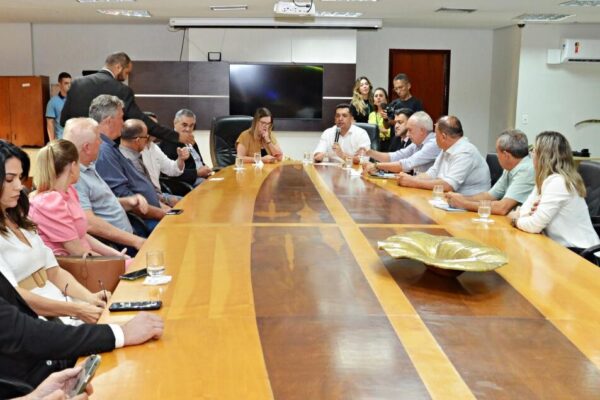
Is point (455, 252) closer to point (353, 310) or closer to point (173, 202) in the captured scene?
point (353, 310)

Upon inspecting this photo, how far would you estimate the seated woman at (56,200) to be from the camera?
9.04 feet

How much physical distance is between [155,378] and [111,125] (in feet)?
8.79

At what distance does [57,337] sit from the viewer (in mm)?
1630

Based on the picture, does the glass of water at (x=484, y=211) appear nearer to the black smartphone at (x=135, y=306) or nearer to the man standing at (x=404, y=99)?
the black smartphone at (x=135, y=306)

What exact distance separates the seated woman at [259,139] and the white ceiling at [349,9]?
213 centimetres

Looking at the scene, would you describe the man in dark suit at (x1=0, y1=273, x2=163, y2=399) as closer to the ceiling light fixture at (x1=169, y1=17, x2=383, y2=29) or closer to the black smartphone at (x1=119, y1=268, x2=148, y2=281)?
the black smartphone at (x1=119, y1=268, x2=148, y2=281)

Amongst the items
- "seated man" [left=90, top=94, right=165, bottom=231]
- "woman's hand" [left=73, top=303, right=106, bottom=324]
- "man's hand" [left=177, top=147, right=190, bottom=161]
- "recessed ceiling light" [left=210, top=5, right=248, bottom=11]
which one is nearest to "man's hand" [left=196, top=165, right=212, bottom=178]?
"man's hand" [left=177, top=147, right=190, bottom=161]

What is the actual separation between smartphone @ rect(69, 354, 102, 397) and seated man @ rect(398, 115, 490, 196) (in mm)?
3171

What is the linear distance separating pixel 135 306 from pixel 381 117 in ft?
20.5

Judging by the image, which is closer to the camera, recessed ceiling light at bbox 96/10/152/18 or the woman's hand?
the woman's hand

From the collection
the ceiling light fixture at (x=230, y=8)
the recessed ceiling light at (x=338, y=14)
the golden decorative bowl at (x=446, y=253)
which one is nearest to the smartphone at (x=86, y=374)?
the golden decorative bowl at (x=446, y=253)

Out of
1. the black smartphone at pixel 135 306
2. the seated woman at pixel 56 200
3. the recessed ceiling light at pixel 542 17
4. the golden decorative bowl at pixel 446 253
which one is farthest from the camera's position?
the recessed ceiling light at pixel 542 17

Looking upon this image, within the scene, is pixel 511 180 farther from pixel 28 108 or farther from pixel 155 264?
pixel 28 108

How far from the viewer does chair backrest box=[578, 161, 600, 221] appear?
3.76 m
